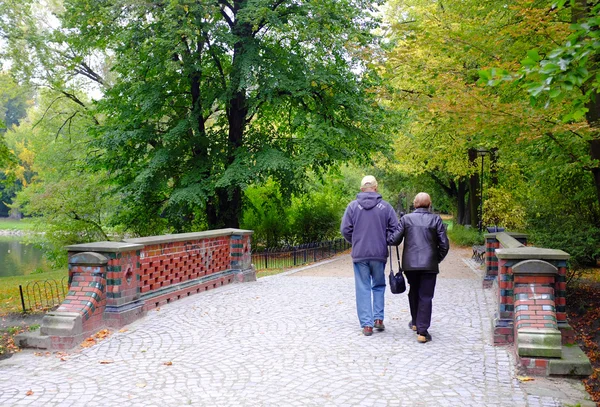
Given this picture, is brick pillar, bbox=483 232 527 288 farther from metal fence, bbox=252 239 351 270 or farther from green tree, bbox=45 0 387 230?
metal fence, bbox=252 239 351 270

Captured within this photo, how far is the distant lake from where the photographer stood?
27.7 meters

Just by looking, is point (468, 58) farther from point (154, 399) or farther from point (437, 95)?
point (154, 399)

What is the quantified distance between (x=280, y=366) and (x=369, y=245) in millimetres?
1919

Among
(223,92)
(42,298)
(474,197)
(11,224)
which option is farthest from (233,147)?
(11,224)

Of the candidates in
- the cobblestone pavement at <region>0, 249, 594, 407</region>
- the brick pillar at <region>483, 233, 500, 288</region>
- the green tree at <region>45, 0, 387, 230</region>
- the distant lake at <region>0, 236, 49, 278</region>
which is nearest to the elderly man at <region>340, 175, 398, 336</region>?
the cobblestone pavement at <region>0, 249, 594, 407</region>

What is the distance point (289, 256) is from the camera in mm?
16969

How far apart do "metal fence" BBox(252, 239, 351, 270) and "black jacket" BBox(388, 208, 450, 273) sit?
10097 mm

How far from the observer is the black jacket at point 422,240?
6062mm

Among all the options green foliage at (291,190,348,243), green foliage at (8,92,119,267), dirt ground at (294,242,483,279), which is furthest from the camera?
green foliage at (291,190,348,243)

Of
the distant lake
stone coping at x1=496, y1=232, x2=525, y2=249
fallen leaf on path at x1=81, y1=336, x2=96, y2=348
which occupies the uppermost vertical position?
stone coping at x1=496, y1=232, x2=525, y2=249

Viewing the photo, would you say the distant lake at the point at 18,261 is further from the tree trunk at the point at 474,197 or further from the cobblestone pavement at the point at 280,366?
the cobblestone pavement at the point at 280,366

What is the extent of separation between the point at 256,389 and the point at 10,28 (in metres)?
17.5

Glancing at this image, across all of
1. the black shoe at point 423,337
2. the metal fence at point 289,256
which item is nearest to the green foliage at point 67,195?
the metal fence at point 289,256

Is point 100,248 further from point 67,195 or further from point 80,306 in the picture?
point 67,195
